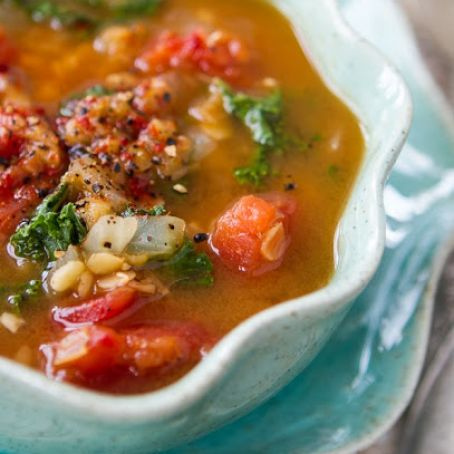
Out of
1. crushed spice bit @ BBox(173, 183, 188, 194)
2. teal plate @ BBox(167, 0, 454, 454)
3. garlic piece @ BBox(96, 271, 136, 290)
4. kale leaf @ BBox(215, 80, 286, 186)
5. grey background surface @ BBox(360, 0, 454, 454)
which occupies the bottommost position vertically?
grey background surface @ BBox(360, 0, 454, 454)

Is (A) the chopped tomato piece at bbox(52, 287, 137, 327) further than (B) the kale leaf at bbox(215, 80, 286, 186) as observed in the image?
No

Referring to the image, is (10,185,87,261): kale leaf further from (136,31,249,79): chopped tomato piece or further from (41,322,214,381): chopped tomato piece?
(136,31,249,79): chopped tomato piece

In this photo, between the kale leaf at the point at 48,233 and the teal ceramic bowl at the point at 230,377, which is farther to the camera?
the kale leaf at the point at 48,233

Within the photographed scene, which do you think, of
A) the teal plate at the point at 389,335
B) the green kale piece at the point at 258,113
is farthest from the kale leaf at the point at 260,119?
the teal plate at the point at 389,335

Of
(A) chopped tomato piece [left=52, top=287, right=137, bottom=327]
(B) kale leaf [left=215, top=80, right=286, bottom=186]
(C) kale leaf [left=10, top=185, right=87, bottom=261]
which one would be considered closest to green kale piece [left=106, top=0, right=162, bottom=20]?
(B) kale leaf [left=215, top=80, right=286, bottom=186]

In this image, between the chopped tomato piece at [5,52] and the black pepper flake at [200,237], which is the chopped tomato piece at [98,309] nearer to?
the black pepper flake at [200,237]

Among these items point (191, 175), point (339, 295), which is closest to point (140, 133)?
point (191, 175)
